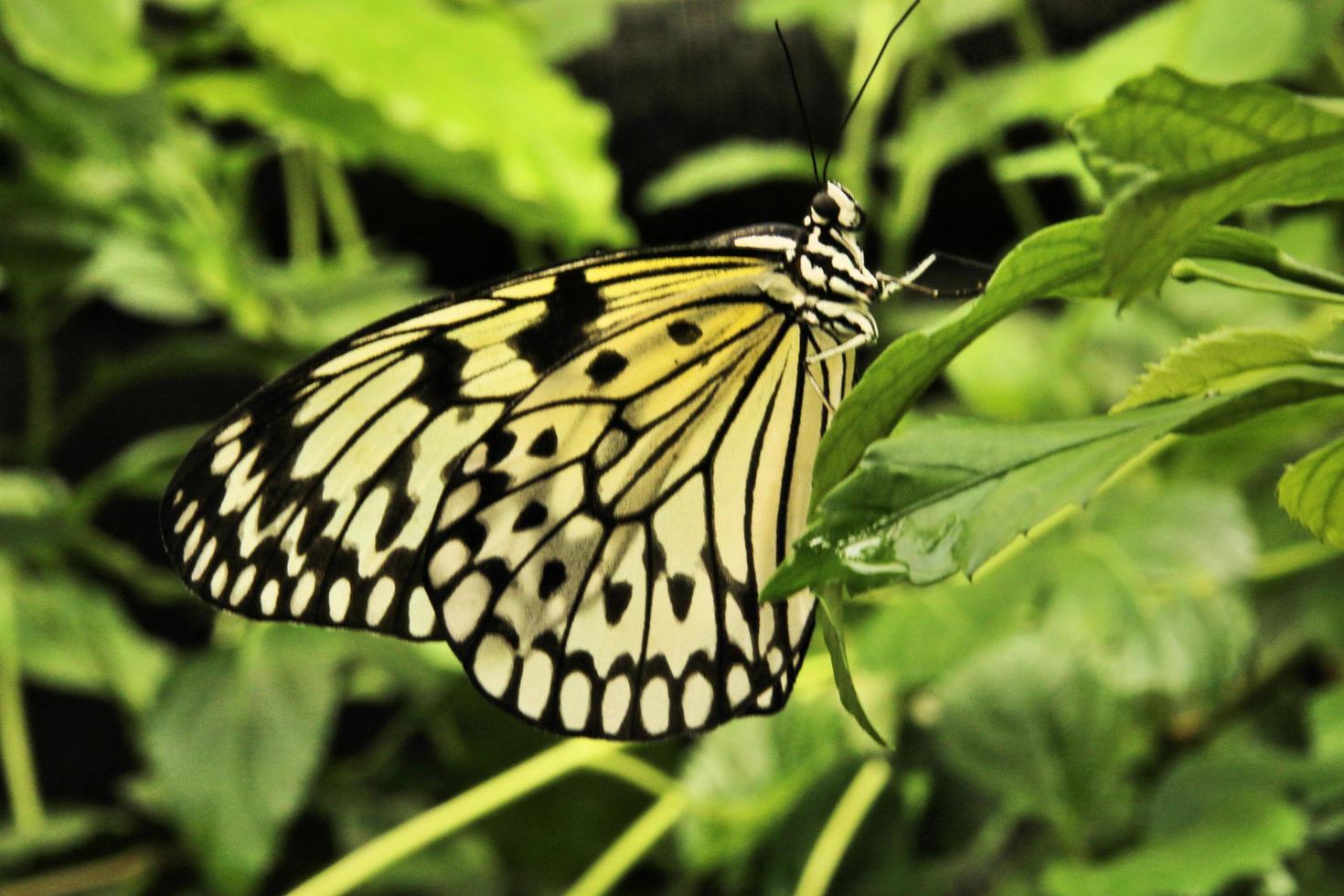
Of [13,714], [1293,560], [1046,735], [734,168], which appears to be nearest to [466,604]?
[1046,735]

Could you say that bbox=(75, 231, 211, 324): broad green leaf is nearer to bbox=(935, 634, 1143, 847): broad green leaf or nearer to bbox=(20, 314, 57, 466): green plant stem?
bbox=(20, 314, 57, 466): green plant stem

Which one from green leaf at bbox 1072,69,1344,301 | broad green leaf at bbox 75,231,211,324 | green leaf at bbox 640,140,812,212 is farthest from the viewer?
broad green leaf at bbox 75,231,211,324

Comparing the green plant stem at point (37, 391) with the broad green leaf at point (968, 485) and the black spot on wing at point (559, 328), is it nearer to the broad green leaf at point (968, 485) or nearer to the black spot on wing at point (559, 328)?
the black spot on wing at point (559, 328)

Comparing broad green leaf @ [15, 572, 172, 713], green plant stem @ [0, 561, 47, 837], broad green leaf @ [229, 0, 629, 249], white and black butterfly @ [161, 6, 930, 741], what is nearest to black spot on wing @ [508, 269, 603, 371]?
white and black butterfly @ [161, 6, 930, 741]

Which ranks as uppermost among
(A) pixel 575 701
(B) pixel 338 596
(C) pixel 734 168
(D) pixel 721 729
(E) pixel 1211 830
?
(C) pixel 734 168

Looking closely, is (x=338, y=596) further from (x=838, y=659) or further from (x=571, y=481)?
(x=838, y=659)

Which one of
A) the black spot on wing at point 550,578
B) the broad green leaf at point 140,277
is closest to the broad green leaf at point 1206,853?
the black spot on wing at point 550,578
